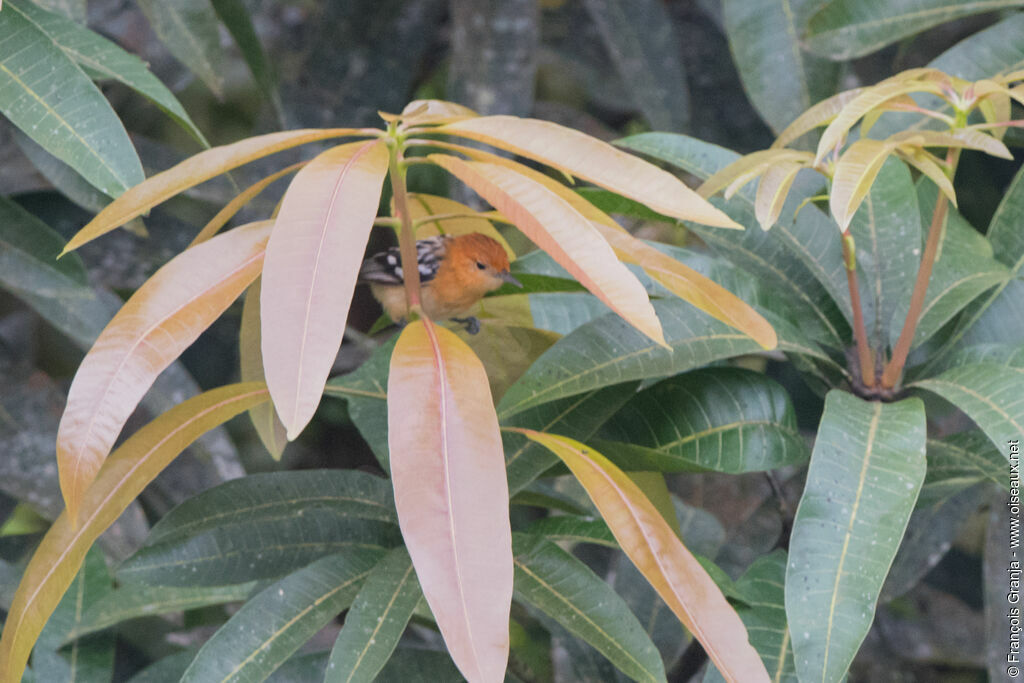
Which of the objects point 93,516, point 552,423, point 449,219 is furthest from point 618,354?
point 93,516

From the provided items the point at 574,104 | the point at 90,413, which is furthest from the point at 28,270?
the point at 574,104

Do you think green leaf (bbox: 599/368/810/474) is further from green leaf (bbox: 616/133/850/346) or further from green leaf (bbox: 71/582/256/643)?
green leaf (bbox: 71/582/256/643)

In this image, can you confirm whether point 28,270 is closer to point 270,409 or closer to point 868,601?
point 270,409

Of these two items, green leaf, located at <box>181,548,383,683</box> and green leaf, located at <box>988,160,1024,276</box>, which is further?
green leaf, located at <box>988,160,1024,276</box>

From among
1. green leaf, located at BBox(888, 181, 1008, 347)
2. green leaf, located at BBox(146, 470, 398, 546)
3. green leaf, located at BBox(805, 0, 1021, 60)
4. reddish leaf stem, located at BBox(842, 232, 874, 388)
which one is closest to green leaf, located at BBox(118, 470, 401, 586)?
green leaf, located at BBox(146, 470, 398, 546)

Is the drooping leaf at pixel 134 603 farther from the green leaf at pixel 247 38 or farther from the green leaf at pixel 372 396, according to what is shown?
the green leaf at pixel 247 38

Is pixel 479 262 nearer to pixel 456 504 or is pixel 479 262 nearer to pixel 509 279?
pixel 509 279
